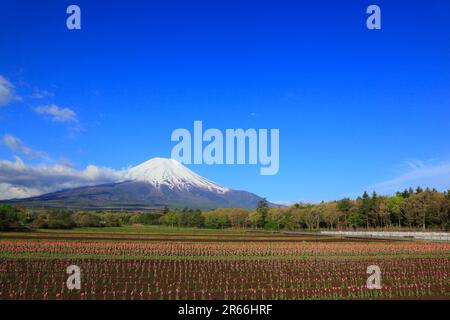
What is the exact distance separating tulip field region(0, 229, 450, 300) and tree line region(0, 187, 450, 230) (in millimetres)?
43076

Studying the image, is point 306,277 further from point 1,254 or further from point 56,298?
point 1,254

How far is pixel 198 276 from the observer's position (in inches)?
810

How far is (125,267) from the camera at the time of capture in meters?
23.0

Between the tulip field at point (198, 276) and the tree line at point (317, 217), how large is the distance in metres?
43.1

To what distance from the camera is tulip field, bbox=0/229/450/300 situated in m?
16.2

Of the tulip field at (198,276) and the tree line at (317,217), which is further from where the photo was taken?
the tree line at (317,217)

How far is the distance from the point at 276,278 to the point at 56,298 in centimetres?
994

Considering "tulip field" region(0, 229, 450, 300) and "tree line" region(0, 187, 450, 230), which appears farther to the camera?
"tree line" region(0, 187, 450, 230)

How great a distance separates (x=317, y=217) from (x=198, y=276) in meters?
88.7

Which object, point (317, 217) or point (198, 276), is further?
point (317, 217)

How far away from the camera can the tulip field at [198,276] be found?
16.2 metres

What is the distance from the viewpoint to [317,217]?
4156 inches

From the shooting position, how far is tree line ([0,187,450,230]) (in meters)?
77.6
